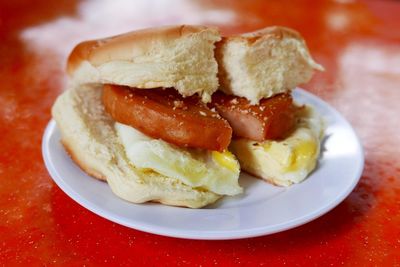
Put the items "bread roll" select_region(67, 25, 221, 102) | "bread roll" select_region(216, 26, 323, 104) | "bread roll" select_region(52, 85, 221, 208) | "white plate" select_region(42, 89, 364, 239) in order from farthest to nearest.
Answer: "bread roll" select_region(216, 26, 323, 104)
"bread roll" select_region(67, 25, 221, 102)
"bread roll" select_region(52, 85, 221, 208)
"white plate" select_region(42, 89, 364, 239)

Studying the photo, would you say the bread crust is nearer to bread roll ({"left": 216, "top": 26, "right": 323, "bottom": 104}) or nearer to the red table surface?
bread roll ({"left": 216, "top": 26, "right": 323, "bottom": 104})

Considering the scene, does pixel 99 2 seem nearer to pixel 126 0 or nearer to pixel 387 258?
pixel 126 0

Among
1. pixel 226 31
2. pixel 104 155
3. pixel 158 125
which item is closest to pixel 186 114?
pixel 158 125

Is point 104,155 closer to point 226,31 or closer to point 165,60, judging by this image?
point 165,60

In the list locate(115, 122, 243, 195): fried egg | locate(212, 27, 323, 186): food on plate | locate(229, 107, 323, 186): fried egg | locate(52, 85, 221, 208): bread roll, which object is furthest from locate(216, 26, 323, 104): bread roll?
locate(52, 85, 221, 208): bread roll

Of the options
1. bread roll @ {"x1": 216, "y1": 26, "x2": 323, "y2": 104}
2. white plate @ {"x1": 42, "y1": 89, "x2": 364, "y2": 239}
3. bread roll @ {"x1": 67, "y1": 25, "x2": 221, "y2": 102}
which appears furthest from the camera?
bread roll @ {"x1": 216, "y1": 26, "x2": 323, "y2": 104}

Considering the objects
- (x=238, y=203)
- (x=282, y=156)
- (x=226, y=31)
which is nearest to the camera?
(x=238, y=203)

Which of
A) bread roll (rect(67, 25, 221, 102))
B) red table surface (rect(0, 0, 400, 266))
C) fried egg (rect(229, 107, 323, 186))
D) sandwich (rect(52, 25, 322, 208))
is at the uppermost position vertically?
bread roll (rect(67, 25, 221, 102))
